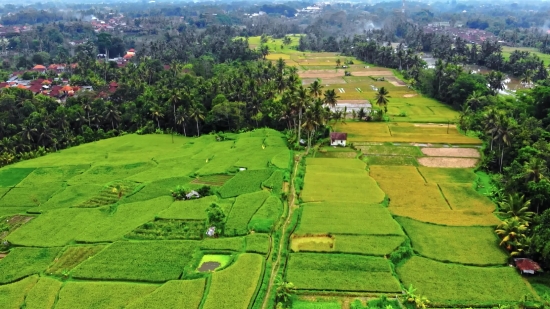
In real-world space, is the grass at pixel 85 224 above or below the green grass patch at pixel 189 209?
below

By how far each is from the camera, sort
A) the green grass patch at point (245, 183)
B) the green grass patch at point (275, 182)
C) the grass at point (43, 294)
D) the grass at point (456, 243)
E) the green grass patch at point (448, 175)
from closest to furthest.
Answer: the grass at point (43, 294), the grass at point (456, 243), the green grass patch at point (245, 183), the green grass patch at point (275, 182), the green grass patch at point (448, 175)

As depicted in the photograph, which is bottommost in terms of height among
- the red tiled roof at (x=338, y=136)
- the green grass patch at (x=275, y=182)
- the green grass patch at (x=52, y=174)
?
the green grass patch at (x=52, y=174)

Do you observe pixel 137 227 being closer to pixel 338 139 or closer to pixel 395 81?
pixel 338 139

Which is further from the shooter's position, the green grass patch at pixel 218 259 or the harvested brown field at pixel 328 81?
the harvested brown field at pixel 328 81

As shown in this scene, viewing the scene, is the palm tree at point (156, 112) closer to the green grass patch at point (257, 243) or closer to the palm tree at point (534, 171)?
the green grass patch at point (257, 243)

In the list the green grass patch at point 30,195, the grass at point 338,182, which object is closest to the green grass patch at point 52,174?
the green grass patch at point 30,195

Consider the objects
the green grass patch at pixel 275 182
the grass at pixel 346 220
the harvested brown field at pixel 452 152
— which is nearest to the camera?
the grass at pixel 346 220
